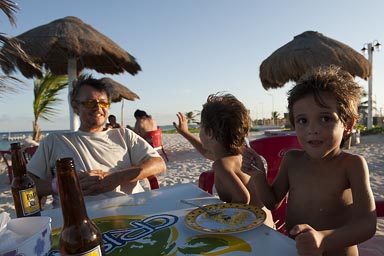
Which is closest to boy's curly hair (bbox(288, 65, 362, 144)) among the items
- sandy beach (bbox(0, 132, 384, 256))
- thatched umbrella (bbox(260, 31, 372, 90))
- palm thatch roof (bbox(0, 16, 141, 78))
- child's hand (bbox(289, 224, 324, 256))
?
child's hand (bbox(289, 224, 324, 256))

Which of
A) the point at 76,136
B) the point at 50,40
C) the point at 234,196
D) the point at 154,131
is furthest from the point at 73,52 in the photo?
the point at 234,196

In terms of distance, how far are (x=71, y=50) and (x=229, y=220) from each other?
719cm

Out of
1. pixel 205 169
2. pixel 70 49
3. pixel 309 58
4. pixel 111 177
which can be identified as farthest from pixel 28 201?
pixel 309 58

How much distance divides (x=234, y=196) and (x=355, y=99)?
2.60 feet

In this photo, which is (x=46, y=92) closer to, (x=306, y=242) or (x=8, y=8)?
(x=8, y=8)

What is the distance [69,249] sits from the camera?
0.77m

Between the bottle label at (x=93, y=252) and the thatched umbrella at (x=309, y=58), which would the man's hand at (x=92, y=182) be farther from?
the thatched umbrella at (x=309, y=58)

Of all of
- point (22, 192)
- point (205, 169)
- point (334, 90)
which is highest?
point (334, 90)

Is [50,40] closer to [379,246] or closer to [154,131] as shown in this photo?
[154,131]

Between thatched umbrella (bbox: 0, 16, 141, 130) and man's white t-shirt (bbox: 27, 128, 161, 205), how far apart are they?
490 cm

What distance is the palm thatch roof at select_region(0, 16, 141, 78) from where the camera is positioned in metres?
6.88

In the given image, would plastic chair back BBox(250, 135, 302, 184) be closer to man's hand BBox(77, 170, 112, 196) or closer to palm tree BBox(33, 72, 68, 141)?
man's hand BBox(77, 170, 112, 196)

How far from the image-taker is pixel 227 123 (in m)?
1.78

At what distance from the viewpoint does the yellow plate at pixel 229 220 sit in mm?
1015
